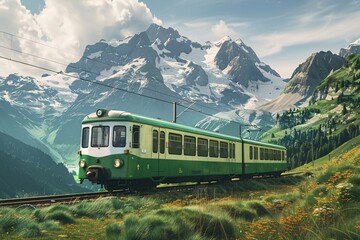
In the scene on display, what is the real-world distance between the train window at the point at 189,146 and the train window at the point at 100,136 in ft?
17.9

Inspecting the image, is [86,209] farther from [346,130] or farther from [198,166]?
[346,130]

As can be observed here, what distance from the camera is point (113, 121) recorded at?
2003cm

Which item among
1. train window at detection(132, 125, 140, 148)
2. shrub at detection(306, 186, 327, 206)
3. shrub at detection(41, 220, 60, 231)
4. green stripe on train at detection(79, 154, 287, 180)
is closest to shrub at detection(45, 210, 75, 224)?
shrub at detection(41, 220, 60, 231)

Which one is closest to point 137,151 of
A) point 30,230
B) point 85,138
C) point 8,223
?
point 85,138

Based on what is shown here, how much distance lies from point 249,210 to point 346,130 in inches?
7655

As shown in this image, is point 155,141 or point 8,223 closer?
point 8,223

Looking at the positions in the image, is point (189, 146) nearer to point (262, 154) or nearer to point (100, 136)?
point (100, 136)

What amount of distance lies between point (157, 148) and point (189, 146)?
3798 millimetres

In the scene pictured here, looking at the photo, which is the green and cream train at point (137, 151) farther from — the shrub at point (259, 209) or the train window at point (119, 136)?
the shrub at point (259, 209)

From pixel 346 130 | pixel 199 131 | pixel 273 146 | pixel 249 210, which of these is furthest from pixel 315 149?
pixel 249 210

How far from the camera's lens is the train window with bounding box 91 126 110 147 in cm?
2003

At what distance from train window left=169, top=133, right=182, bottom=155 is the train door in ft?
2.71

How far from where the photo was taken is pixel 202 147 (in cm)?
2652

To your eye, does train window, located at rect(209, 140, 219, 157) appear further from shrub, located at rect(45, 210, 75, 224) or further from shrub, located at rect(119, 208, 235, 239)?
shrub, located at rect(119, 208, 235, 239)
